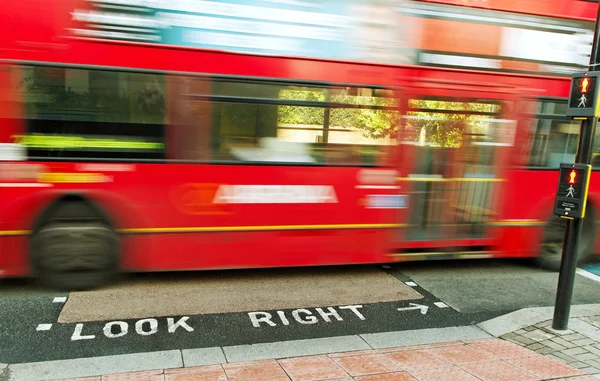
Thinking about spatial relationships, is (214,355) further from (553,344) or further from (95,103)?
(553,344)

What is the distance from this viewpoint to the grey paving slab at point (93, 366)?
3256 mm

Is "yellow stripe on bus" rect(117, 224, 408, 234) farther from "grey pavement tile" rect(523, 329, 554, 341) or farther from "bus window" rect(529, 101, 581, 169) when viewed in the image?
"bus window" rect(529, 101, 581, 169)

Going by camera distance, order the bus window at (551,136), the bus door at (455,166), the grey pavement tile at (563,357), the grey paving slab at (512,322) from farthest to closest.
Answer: the bus window at (551,136) < the bus door at (455,166) < the grey paving slab at (512,322) < the grey pavement tile at (563,357)

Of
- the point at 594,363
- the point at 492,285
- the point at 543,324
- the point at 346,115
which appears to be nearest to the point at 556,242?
the point at 492,285

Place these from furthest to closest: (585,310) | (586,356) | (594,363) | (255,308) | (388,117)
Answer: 1. (388,117)
2. (585,310)
3. (255,308)
4. (586,356)
5. (594,363)

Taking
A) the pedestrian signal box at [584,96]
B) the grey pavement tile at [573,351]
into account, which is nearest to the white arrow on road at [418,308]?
the grey pavement tile at [573,351]

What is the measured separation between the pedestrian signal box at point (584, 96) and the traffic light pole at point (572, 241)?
9 centimetres

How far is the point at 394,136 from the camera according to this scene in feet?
17.8

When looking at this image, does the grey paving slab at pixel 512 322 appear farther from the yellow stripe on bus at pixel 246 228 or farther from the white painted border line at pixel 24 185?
the white painted border line at pixel 24 185

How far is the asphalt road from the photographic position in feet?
12.8

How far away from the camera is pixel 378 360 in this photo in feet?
11.7

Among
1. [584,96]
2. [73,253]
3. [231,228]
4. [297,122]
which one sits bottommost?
[73,253]

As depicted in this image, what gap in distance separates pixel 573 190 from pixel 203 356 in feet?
11.6

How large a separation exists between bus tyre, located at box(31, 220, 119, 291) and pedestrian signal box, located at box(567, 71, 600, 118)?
→ 4.66 meters
